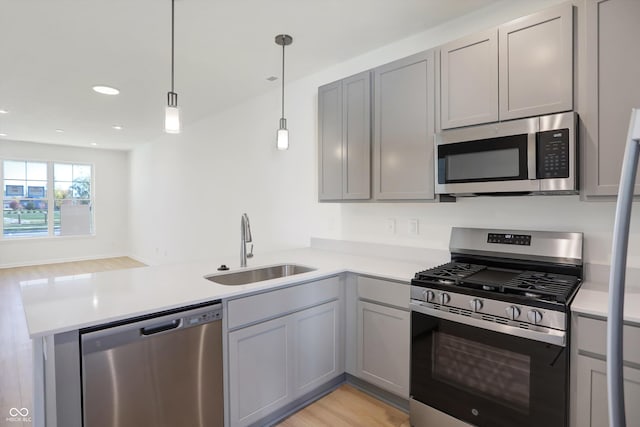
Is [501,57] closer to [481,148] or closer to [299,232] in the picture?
[481,148]

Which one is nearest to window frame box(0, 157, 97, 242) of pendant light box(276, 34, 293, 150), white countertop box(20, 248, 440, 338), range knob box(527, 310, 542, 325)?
white countertop box(20, 248, 440, 338)

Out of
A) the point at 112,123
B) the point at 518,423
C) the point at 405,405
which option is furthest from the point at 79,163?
the point at 518,423

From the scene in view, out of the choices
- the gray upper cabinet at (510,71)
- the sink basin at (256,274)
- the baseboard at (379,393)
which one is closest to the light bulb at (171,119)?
the sink basin at (256,274)

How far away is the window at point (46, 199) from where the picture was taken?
7.04 meters

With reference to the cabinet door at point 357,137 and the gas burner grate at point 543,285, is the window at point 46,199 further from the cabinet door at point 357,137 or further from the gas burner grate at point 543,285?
the gas burner grate at point 543,285

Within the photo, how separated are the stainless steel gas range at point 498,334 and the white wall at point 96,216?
8.36m

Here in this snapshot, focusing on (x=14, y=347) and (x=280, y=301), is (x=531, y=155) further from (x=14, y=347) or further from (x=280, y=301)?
(x=14, y=347)

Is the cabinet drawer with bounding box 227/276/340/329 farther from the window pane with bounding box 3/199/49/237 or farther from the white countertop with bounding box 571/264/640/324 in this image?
the window pane with bounding box 3/199/49/237

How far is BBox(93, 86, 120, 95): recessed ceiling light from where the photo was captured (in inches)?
147

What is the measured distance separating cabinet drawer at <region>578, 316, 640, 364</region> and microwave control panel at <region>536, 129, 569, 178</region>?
0.69 meters

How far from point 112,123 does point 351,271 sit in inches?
195

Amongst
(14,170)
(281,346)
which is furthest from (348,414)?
(14,170)

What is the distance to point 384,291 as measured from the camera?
218 cm

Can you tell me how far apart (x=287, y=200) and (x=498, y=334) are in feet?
8.14
